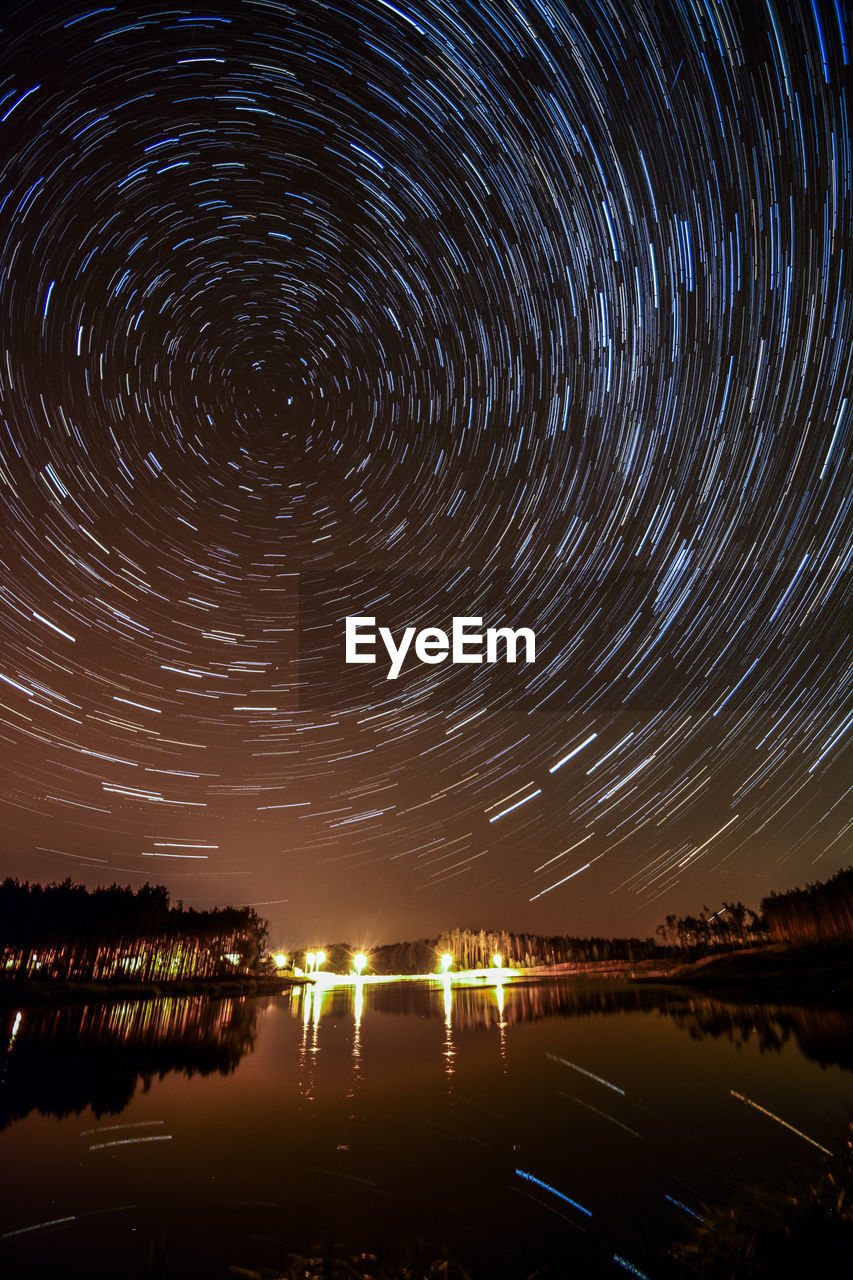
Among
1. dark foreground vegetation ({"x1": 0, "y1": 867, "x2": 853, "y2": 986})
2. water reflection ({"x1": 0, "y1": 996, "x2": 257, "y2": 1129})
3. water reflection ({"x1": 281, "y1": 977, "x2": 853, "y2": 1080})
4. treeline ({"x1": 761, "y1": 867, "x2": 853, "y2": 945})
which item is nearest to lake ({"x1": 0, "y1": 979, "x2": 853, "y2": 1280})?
water reflection ({"x1": 0, "y1": 996, "x2": 257, "y2": 1129})

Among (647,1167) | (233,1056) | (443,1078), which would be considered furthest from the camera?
(233,1056)

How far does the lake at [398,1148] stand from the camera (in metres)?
8.40

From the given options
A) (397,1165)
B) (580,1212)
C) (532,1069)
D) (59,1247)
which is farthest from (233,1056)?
(580,1212)

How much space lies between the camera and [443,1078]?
19031 mm

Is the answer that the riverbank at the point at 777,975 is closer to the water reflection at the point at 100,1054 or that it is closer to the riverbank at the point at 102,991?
the water reflection at the point at 100,1054

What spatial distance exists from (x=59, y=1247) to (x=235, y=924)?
117409 mm

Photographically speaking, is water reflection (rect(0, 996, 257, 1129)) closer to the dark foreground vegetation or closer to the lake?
the lake

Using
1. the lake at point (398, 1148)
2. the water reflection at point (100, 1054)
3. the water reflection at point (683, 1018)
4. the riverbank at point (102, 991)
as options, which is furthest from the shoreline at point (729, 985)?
the lake at point (398, 1148)

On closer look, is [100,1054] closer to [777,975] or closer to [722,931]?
[777,975]

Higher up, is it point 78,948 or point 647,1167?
point 78,948

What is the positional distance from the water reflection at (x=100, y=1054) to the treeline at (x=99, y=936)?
40.0m

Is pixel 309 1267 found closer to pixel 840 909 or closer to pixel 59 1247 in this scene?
pixel 59 1247

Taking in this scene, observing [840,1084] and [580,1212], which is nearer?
[580,1212]

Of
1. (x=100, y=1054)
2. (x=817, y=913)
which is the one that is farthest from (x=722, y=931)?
(x=100, y=1054)
